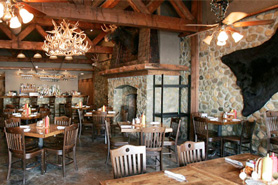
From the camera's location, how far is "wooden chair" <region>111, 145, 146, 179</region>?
246cm

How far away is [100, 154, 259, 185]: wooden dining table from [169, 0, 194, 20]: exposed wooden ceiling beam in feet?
17.2

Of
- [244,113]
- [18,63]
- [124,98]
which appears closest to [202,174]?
[244,113]

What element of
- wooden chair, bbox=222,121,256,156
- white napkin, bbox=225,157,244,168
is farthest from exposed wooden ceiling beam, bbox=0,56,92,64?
white napkin, bbox=225,157,244,168

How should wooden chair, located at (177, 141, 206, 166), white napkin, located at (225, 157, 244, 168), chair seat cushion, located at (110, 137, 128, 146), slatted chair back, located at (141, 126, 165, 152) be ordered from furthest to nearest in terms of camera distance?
chair seat cushion, located at (110, 137, 128, 146)
slatted chair back, located at (141, 126, 165, 152)
wooden chair, located at (177, 141, 206, 166)
white napkin, located at (225, 157, 244, 168)

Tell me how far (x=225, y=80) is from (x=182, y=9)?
2.42m

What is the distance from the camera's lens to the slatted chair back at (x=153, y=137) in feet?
13.9

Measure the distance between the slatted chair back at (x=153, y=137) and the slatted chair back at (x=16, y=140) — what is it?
2.18 metres

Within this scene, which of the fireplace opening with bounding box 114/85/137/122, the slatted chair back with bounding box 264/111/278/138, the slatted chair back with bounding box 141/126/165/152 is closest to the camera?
the slatted chair back with bounding box 141/126/165/152

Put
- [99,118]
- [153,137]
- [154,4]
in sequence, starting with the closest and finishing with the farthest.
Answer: [153,137]
[154,4]
[99,118]

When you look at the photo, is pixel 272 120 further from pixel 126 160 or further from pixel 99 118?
pixel 99 118

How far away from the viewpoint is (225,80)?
6160 mm

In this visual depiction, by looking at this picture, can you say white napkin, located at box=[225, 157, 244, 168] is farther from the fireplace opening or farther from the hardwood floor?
the fireplace opening

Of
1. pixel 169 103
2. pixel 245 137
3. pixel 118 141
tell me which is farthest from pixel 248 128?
pixel 118 141

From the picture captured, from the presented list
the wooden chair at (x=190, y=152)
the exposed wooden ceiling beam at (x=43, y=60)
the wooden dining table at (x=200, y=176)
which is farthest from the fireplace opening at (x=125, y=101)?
the wooden dining table at (x=200, y=176)
